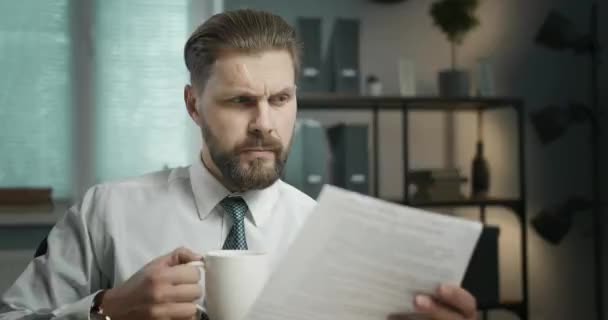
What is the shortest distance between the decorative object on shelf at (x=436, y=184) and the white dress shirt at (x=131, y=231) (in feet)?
5.60

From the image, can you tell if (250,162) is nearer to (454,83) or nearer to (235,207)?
(235,207)

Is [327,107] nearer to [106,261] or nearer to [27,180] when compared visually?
[27,180]

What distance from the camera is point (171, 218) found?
1150 mm

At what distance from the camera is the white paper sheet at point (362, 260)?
0.66 metres

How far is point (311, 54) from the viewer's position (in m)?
2.70

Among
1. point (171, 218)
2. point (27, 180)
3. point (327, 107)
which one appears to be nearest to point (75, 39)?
point (27, 180)

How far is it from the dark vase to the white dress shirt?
1.95 m

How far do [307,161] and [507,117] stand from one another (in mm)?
1167

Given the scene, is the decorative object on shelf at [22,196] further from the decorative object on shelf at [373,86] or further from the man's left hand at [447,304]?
the man's left hand at [447,304]

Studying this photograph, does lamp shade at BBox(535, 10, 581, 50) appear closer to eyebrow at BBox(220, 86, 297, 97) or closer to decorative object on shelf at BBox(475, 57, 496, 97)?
decorative object on shelf at BBox(475, 57, 496, 97)

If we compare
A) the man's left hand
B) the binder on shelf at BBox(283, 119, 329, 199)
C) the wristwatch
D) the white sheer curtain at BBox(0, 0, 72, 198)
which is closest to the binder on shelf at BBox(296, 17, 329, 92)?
the binder on shelf at BBox(283, 119, 329, 199)

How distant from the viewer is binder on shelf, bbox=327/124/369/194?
2713 mm

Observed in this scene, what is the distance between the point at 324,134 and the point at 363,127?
0.55 ft

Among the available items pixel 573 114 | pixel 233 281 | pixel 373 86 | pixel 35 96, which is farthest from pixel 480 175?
pixel 233 281
